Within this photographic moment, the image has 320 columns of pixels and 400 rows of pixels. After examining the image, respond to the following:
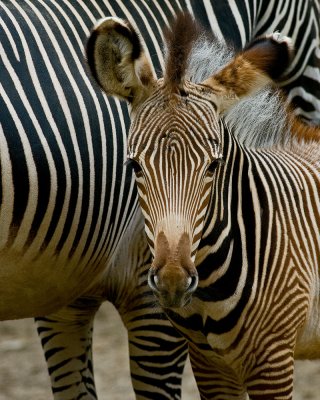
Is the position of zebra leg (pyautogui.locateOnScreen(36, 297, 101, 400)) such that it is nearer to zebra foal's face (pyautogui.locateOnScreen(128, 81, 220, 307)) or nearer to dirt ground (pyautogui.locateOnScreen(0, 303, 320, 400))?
zebra foal's face (pyautogui.locateOnScreen(128, 81, 220, 307))

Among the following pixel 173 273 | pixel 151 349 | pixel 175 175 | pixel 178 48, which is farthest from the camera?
pixel 151 349

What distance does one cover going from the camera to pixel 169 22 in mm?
6738

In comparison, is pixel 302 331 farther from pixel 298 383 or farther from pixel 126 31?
pixel 298 383

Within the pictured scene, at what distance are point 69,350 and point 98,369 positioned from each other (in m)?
3.80

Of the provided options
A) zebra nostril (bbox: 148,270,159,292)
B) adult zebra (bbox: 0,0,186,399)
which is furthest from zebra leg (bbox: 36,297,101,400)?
zebra nostril (bbox: 148,270,159,292)

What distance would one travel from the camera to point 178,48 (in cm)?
529

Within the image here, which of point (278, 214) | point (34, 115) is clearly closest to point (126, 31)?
point (34, 115)

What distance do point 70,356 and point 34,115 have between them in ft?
6.80

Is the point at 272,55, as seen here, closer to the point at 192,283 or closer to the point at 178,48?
the point at 178,48

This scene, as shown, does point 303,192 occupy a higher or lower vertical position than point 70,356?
higher

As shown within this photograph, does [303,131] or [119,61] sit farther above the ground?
[119,61]

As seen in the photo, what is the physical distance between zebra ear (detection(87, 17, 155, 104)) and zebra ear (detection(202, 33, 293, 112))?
31 cm

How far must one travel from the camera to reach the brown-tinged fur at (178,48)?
206 inches

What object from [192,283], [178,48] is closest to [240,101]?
[178,48]
